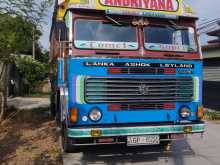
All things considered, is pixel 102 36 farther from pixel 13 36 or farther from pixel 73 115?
pixel 13 36

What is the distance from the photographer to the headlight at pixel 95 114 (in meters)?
7.83

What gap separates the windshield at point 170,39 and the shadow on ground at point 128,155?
7.64ft

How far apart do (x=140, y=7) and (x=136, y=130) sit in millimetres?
2387

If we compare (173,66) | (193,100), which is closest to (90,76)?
(173,66)

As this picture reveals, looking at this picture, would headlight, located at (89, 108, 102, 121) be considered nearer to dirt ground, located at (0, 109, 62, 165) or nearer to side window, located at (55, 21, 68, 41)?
side window, located at (55, 21, 68, 41)

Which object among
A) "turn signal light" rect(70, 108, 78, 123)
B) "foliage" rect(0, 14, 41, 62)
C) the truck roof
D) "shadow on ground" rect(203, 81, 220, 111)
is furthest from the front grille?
"shadow on ground" rect(203, 81, 220, 111)

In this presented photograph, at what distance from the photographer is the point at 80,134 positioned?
7605 mm

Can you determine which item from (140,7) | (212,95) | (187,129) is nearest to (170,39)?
(140,7)

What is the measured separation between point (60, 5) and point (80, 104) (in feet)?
9.27

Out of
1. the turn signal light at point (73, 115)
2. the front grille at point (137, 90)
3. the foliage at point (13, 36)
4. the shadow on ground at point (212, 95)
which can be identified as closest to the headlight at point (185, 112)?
the front grille at point (137, 90)

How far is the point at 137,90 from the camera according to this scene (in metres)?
8.11

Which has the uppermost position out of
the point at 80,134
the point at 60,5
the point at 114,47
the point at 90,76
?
the point at 60,5

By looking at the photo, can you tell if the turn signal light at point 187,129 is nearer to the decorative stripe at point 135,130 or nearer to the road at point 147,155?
the decorative stripe at point 135,130

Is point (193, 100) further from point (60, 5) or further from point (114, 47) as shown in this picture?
point (60, 5)
